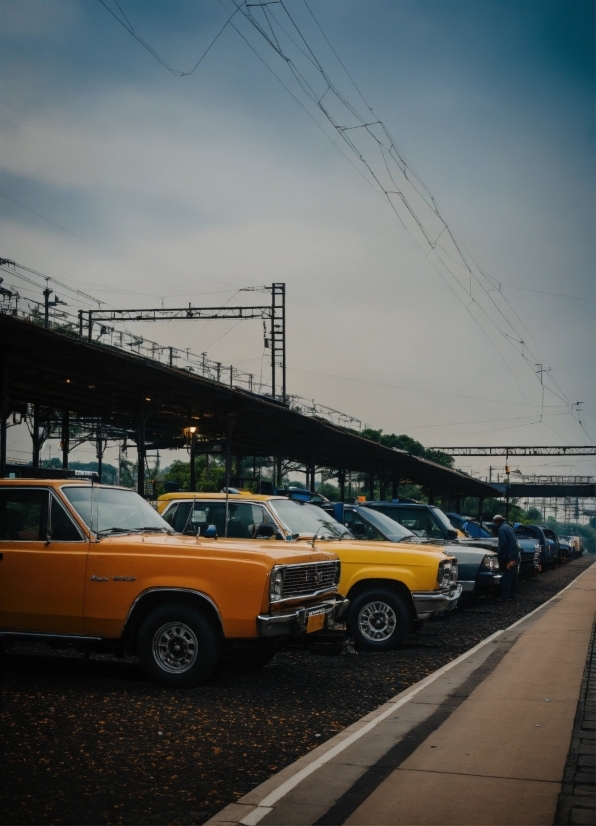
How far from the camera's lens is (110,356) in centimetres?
2270

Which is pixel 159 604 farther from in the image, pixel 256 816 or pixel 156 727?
pixel 256 816

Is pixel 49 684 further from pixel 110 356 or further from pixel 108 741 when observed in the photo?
pixel 110 356

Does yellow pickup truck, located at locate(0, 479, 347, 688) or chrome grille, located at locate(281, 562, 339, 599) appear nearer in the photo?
yellow pickup truck, located at locate(0, 479, 347, 688)

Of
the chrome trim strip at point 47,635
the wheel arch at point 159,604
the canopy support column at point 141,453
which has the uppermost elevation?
the canopy support column at point 141,453

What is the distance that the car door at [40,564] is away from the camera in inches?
348

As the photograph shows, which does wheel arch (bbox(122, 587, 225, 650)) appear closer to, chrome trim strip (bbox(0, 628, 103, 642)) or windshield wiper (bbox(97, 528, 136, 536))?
chrome trim strip (bbox(0, 628, 103, 642))

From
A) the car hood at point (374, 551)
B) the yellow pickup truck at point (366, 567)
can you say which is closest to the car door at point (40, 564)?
the yellow pickup truck at point (366, 567)

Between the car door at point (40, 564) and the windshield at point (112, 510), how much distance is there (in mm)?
180

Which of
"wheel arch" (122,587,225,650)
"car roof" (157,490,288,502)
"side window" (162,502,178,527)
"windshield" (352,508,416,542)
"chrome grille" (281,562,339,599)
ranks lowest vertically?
"wheel arch" (122,587,225,650)

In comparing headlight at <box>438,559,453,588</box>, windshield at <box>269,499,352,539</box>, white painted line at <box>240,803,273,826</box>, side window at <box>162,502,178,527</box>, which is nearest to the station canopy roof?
side window at <box>162,502,178,527</box>

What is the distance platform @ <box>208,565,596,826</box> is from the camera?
16.5ft

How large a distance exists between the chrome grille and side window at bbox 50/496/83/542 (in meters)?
2.06

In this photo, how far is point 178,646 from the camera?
8508mm

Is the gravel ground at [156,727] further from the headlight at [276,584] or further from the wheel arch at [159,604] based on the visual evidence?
the headlight at [276,584]
